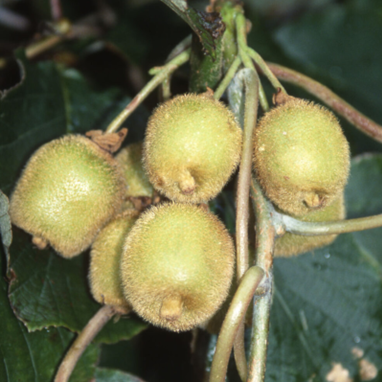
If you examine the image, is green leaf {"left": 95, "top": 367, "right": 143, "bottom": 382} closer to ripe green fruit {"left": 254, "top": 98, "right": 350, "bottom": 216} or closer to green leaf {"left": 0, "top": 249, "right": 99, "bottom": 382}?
green leaf {"left": 0, "top": 249, "right": 99, "bottom": 382}

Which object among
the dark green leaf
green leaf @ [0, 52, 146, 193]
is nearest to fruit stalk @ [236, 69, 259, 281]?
the dark green leaf

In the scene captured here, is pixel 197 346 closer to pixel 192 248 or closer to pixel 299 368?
pixel 299 368

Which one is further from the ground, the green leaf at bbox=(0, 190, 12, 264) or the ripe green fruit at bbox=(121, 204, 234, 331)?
the green leaf at bbox=(0, 190, 12, 264)

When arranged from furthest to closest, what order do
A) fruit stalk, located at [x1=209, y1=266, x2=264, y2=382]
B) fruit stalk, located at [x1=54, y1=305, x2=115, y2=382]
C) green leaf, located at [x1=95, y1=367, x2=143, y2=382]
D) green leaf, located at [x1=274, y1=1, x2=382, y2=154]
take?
1. green leaf, located at [x1=274, y1=1, x2=382, y2=154]
2. green leaf, located at [x1=95, y1=367, x2=143, y2=382]
3. fruit stalk, located at [x1=54, y1=305, x2=115, y2=382]
4. fruit stalk, located at [x1=209, y1=266, x2=264, y2=382]

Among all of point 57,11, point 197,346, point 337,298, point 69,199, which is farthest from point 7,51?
point 337,298

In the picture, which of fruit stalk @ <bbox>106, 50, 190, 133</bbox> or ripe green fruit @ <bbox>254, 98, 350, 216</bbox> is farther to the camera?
fruit stalk @ <bbox>106, 50, 190, 133</bbox>

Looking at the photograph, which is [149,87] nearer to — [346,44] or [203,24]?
[203,24]

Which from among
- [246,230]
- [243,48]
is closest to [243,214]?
[246,230]
